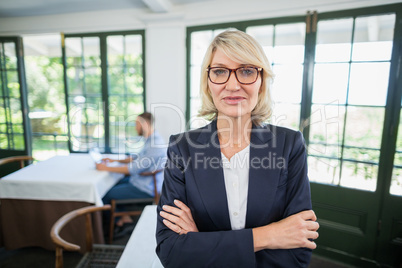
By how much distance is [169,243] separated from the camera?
0.88m

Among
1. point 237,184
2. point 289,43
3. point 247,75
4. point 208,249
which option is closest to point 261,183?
point 237,184

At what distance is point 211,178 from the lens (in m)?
0.96

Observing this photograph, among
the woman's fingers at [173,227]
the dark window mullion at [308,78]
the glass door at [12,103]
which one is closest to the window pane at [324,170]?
the dark window mullion at [308,78]

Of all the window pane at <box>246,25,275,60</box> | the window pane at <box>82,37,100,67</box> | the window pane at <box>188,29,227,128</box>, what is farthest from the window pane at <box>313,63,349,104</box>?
the window pane at <box>82,37,100,67</box>

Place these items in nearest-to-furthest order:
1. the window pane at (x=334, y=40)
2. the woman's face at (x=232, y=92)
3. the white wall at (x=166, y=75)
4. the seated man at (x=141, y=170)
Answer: the woman's face at (x=232, y=92) < the window pane at (x=334, y=40) < the seated man at (x=141, y=170) < the white wall at (x=166, y=75)

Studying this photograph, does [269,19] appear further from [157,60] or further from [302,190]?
[302,190]

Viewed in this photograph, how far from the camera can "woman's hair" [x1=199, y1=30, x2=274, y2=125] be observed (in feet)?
2.93

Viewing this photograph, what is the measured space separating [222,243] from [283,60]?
2488mm

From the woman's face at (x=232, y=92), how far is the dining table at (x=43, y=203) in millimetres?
1853

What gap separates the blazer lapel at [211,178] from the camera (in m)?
0.93

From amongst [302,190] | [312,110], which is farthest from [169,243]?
[312,110]

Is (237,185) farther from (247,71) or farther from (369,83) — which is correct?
(369,83)

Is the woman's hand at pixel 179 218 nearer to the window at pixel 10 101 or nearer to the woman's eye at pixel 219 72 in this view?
the woman's eye at pixel 219 72

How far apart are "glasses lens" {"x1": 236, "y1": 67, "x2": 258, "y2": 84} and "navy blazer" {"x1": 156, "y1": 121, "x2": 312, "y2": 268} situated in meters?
0.25
